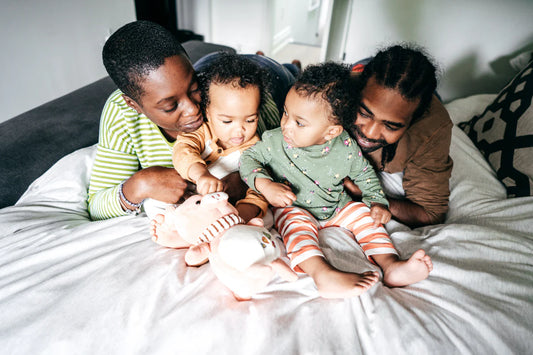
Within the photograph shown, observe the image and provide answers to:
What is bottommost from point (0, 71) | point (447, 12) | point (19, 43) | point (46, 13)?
point (0, 71)

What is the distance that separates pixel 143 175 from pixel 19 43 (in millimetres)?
1762

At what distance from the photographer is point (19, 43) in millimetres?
1795

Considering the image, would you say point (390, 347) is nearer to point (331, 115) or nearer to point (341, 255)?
point (341, 255)

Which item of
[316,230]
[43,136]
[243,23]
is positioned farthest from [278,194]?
[243,23]

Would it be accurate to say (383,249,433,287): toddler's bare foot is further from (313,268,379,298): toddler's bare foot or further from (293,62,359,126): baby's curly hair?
(293,62,359,126): baby's curly hair

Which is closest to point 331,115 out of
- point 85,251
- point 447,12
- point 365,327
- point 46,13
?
point 365,327

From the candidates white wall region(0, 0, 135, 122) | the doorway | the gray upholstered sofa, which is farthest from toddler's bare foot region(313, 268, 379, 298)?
the doorway

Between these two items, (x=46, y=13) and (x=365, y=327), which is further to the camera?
(x=46, y=13)

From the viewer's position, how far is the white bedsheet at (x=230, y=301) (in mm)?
560

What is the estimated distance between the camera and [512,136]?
1069mm

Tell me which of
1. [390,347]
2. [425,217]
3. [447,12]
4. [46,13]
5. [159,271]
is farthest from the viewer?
[447,12]

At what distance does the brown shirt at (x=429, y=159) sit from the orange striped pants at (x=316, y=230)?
230mm

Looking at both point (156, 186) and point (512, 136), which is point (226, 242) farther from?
point (512, 136)

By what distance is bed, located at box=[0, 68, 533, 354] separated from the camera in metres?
0.56
